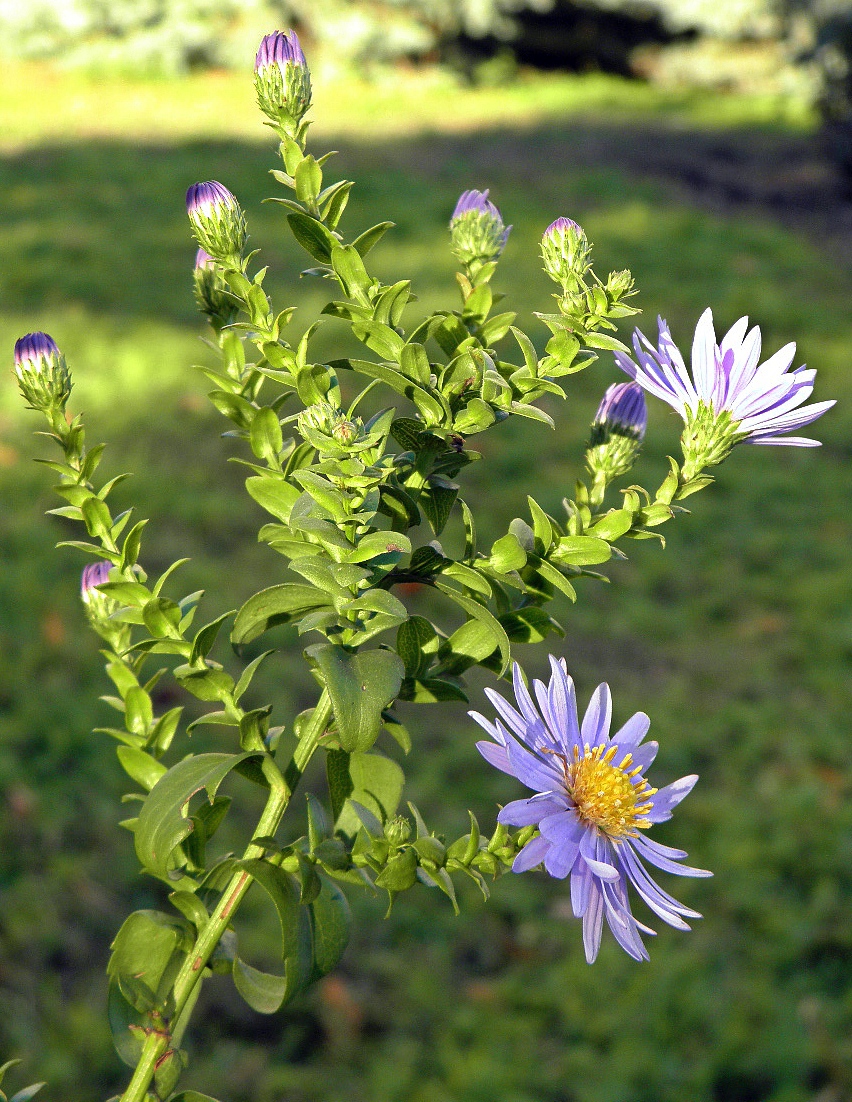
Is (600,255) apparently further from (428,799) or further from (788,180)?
(428,799)

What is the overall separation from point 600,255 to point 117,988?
433 cm

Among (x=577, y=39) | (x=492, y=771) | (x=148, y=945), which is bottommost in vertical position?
(x=492, y=771)

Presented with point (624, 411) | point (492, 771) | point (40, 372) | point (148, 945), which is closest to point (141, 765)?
point (148, 945)

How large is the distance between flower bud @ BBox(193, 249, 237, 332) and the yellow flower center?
0.27 m

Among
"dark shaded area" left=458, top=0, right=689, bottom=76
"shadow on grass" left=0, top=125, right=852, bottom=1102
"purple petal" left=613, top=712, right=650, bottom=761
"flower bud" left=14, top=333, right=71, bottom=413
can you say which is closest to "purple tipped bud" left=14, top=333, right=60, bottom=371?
"flower bud" left=14, top=333, right=71, bottom=413

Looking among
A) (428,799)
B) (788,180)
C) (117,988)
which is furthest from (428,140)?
(117,988)

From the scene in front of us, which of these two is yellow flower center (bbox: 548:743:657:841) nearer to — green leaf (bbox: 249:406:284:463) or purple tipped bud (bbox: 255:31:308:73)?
green leaf (bbox: 249:406:284:463)

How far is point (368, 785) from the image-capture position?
0.51 meters

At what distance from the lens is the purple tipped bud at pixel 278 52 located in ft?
1.64

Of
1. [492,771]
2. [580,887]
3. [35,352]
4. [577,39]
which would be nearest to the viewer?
[580,887]

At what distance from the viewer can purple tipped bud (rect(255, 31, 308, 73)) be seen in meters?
0.50

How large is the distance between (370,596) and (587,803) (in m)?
0.12

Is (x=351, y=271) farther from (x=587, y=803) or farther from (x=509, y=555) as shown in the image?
(x=587, y=803)

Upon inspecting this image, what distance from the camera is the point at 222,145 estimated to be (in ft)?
18.1
